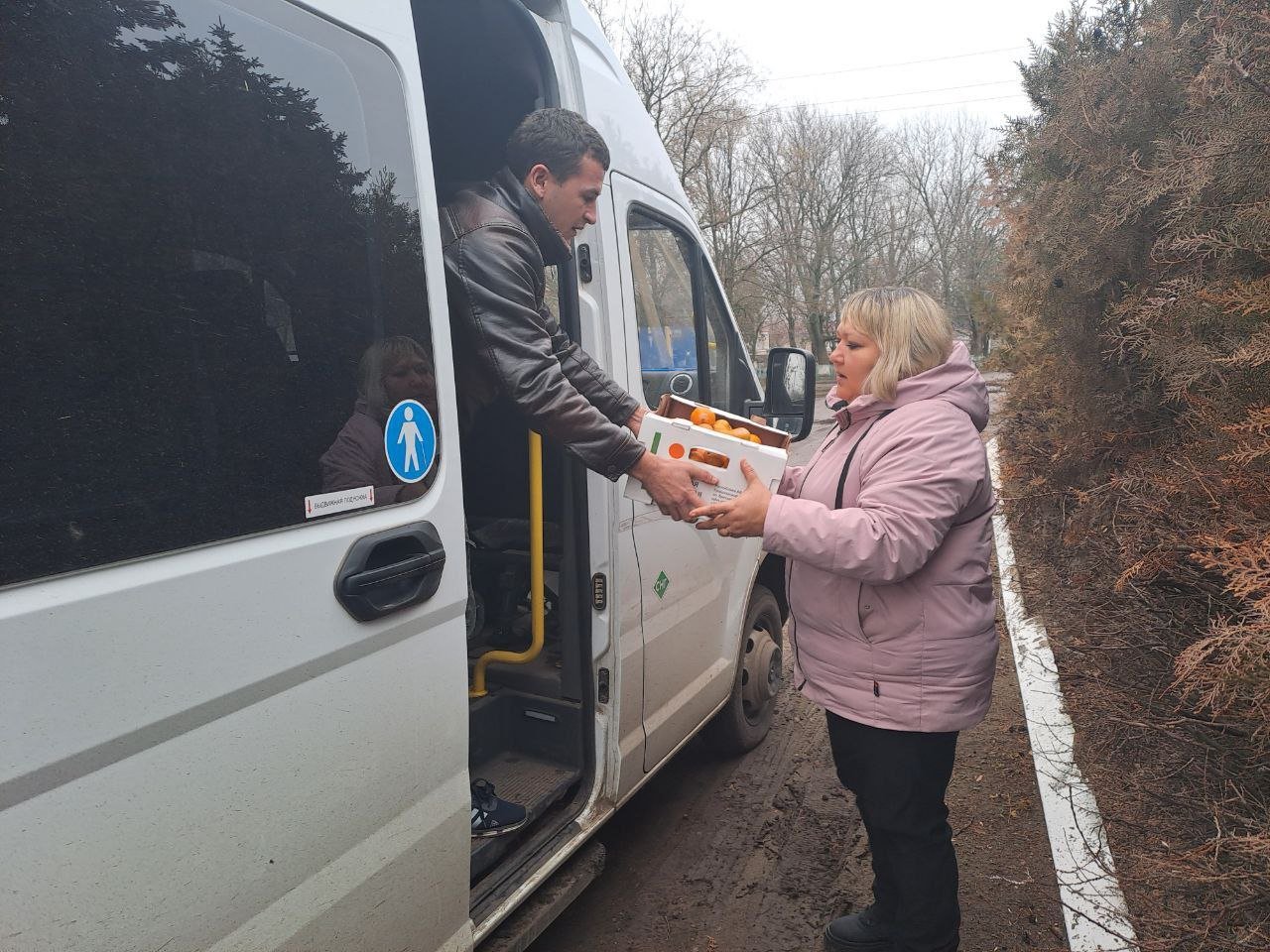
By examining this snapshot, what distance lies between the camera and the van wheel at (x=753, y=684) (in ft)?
12.3

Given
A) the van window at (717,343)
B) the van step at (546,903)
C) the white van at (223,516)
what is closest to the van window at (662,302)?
the van window at (717,343)

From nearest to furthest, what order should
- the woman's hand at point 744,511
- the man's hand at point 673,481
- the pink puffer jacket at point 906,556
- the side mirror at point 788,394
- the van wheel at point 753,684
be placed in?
1. the pink puffer jacket at point 906,556
2. the woman's hand at point 744,511
3. the man's hand at point 673,481
4. the side mirror at point 788,394
5. the van wheel at point 753,684

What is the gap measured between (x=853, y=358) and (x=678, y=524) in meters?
0.99

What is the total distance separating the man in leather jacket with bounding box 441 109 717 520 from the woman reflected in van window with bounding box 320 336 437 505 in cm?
41

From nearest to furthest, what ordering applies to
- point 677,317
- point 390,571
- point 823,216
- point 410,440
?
point 390,571 < point 410,440 < point 677,317 < point 823,216

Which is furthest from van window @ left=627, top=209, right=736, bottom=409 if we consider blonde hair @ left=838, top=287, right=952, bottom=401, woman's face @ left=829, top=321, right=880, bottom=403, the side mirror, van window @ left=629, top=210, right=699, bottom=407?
blonde hair @ left=838, top=287, right=952, bottom=401

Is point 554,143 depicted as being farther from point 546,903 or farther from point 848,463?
point 546,903

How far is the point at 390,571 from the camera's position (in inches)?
65.8

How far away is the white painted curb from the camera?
238 cm

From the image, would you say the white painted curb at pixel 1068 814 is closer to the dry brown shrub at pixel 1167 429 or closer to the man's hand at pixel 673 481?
the dry brown shrub at pixel 1167 429

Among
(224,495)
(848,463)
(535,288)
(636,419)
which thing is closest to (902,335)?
(848,463)

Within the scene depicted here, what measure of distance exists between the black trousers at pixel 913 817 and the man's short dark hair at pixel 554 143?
5.57 feet

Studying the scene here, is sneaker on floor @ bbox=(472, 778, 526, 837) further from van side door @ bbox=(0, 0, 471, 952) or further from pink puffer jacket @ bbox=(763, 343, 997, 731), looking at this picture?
pink puffer jacket @ bbox=(763, 343, 997, 731)

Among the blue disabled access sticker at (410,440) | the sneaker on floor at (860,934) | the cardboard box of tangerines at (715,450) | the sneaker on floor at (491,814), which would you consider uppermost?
the blue disabled access sticker at (410,440)
